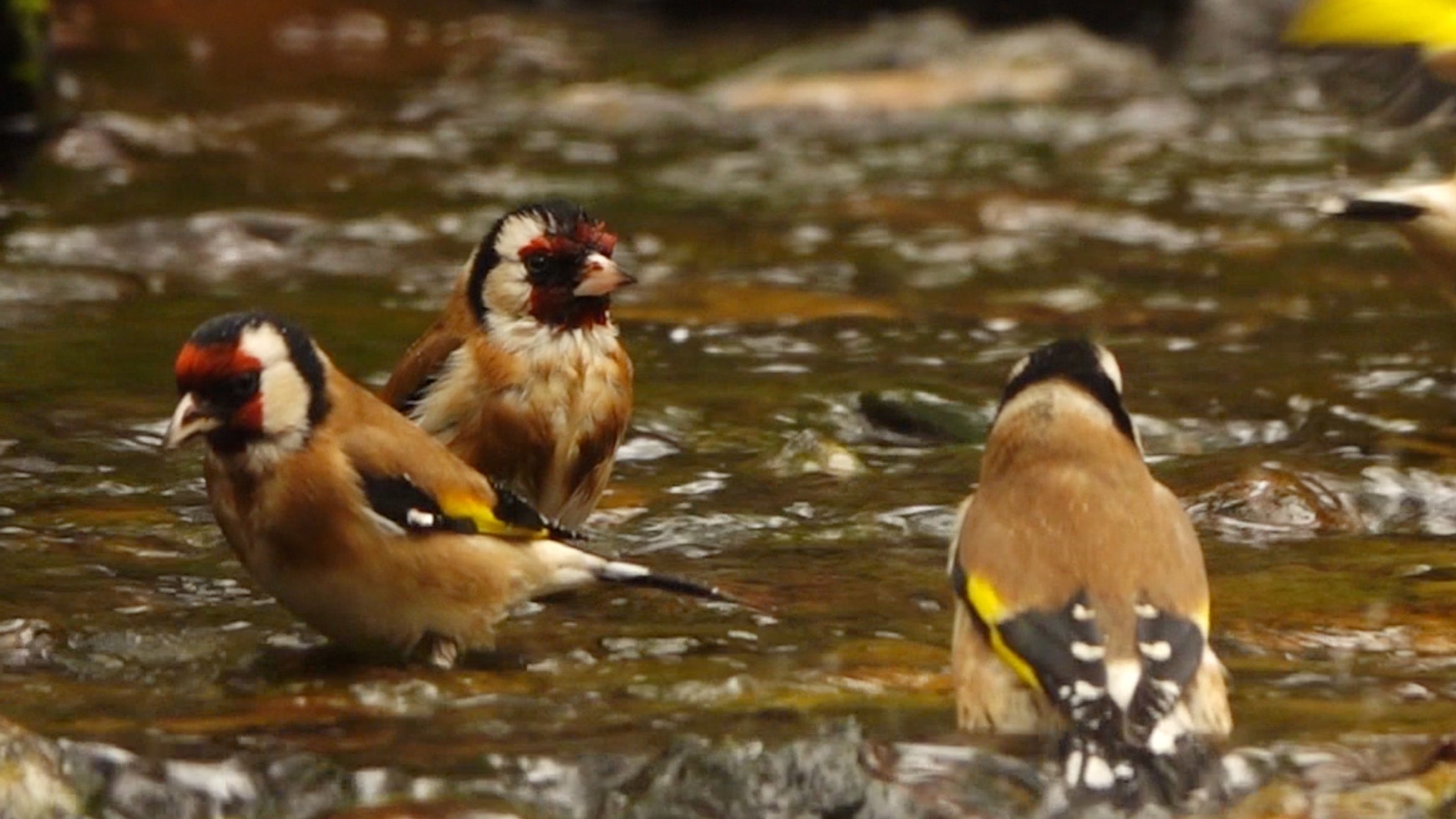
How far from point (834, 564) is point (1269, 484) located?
129 centimetres

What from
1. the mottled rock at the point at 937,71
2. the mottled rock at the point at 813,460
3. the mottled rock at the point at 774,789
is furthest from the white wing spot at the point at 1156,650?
the mottled rock at the point at 937,71

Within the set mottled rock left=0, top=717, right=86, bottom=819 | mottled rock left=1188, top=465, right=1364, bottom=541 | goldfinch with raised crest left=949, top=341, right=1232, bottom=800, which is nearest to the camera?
mottled rock left=0, top=717, right=86, bottom=819

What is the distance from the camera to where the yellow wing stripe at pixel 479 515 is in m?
5.95

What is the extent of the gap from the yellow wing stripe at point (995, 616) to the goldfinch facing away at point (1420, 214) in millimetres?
3988

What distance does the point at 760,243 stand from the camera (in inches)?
477

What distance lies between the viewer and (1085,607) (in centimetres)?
527

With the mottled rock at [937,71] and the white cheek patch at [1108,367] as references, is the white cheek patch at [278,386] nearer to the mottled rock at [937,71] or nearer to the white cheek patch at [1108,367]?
the white cheek patch at [1108,367]

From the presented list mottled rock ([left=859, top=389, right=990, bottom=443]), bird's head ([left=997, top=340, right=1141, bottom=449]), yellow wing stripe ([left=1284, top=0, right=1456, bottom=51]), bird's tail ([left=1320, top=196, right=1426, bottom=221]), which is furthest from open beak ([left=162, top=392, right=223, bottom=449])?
yellow wing stripe ([left=1284, top=0, right=1456, bottom=51])

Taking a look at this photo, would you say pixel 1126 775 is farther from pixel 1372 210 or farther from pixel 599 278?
pixel 1372 210

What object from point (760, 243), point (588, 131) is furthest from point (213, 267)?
point (588, 131)

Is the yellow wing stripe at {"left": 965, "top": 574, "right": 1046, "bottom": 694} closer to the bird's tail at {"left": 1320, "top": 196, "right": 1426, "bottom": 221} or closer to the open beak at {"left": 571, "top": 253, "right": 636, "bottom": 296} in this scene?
the open beak at {"left": 571, "top": 253, "right": 636, "bottom": 296}

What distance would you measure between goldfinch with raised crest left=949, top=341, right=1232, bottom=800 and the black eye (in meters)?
1.50

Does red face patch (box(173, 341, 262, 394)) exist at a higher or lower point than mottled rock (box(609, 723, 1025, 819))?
higher

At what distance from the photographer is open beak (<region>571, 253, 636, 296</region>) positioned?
700cm
